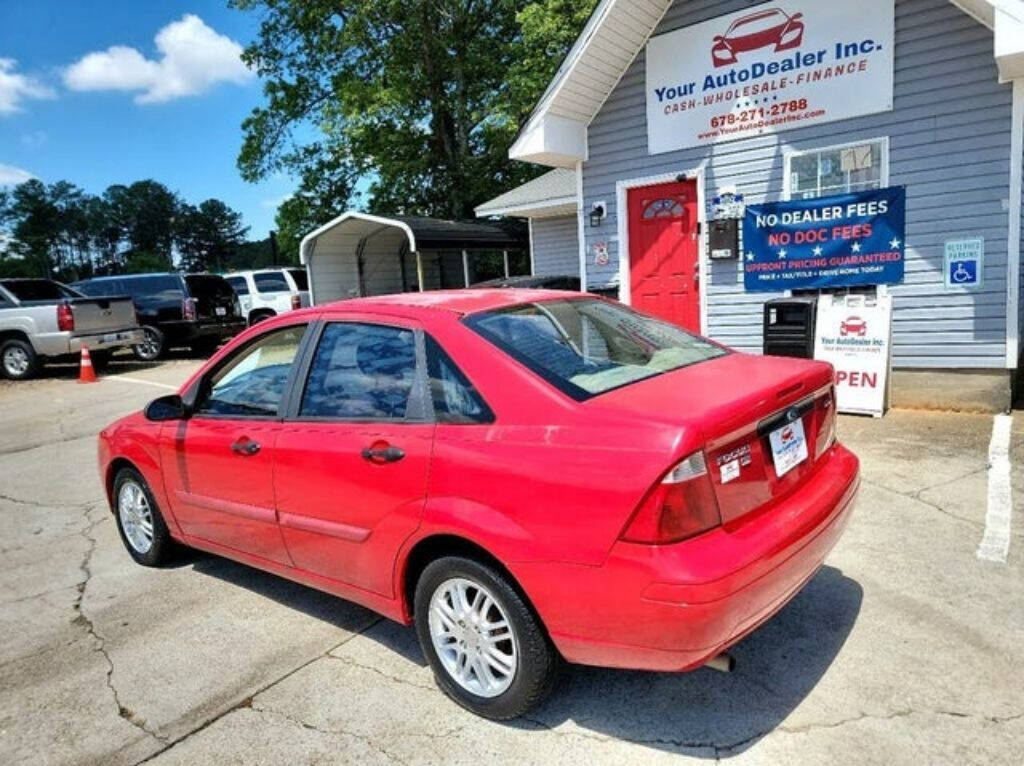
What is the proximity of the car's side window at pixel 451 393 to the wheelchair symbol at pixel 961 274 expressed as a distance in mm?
6517

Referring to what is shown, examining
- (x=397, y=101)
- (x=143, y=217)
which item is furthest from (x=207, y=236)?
(x=397, y=101)

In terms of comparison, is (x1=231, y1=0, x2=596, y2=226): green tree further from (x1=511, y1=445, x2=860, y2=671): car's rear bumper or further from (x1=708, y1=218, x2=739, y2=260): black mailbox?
(x1=511, y1=445, x2=860, y2=671): car's rear bumper

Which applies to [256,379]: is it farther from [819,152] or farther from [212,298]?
[212,298]

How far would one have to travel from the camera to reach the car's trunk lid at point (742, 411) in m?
2.44

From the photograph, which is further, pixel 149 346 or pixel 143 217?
pixel 143 217

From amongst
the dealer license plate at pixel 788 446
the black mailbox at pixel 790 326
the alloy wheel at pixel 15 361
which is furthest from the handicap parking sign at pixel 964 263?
the alloy wheel at pixel 15 361

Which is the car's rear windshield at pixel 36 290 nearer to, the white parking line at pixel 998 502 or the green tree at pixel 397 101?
the green tree at pixel 397 101

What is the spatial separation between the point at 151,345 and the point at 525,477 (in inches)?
598

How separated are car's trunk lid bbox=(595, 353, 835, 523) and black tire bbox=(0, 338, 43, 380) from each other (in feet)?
47.1

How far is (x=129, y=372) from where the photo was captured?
1432 cm

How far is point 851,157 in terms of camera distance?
7.84 m

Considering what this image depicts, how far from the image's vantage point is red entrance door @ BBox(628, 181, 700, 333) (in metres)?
9.20

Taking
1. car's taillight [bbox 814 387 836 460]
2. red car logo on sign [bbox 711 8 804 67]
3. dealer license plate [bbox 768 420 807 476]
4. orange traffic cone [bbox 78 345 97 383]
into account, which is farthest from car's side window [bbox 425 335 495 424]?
orange traffic cone [bbox 78 345 97 383]

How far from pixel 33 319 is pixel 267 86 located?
14.6m
